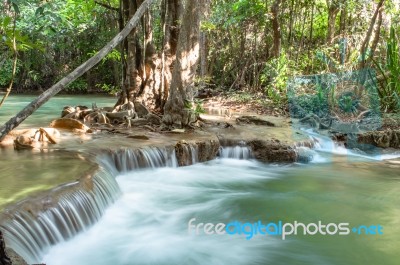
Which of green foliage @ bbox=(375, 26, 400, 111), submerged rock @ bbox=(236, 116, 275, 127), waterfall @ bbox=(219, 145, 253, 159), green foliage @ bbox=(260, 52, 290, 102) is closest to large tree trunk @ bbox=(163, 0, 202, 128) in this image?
waterfall @ bbox=(219, 145, 253, 159)

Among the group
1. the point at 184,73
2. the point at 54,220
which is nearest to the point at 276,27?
the point at 184,73

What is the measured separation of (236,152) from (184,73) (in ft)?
6.66

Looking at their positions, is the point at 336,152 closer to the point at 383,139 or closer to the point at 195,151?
the point at 383,139

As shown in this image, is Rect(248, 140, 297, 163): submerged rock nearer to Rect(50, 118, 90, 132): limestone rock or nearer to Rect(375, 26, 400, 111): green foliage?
Rect(50, 118, 90, 132): limestone rock

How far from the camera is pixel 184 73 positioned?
28.6 feet

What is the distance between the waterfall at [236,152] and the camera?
7.96 meters

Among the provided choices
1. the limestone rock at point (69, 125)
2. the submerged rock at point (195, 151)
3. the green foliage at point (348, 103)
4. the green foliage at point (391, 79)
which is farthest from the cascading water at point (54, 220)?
the green foliage at point (391, 79)

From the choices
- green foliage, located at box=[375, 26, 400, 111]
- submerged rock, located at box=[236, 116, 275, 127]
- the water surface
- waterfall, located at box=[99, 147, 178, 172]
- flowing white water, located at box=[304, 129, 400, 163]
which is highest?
green foliage, located at box=[375, 26, 400, 111]

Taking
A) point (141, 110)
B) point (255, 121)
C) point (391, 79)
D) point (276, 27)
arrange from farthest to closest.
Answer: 1. point (276, 27)
2. point (255, 121)
3. point (391, 79)
4. point (141, 110)

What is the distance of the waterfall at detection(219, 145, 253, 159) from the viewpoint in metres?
7.96

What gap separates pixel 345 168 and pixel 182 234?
4.18 meters

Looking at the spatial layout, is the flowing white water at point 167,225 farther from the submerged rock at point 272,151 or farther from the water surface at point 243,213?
the submerged rock at point 272,151

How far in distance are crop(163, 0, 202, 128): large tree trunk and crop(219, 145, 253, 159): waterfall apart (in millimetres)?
1174

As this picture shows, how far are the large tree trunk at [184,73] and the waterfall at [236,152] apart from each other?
3.85ft
